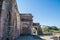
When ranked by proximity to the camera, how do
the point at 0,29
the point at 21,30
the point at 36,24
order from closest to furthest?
the point at 0,29
the point at 21,30
the point at 36,24

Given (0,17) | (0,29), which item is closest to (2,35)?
(0,29)

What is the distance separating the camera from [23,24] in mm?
16703

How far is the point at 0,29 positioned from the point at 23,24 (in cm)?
1005

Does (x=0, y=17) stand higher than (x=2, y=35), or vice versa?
(x=0, y=17)

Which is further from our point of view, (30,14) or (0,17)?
(30,14)

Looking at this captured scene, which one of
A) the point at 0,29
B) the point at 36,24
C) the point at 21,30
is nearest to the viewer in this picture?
the point at 0,29

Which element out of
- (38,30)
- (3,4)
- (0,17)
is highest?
(3,4)

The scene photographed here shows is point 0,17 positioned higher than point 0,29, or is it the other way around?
point 0,17

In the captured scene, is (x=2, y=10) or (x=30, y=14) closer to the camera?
(x=2, y=10)

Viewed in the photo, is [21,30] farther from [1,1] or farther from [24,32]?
[1,1]

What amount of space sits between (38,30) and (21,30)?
5.82 meters

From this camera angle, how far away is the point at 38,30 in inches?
851

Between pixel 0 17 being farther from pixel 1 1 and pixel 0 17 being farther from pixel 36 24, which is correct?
pixel 36 24

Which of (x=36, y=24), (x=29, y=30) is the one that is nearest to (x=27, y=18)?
(x=29, y=30)
